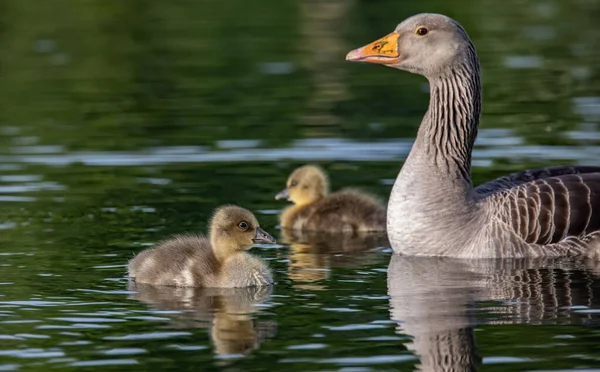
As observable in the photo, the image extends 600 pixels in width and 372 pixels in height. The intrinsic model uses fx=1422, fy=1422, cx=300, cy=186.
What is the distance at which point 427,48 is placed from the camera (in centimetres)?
1403

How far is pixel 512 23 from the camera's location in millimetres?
33312

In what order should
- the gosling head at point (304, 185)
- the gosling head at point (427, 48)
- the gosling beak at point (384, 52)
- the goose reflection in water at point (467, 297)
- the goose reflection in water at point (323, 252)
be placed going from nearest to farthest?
the goose reflection in water at point (467, 297)
the goose reflection in water at point (323, 252)
the gosling head at point (427, 48)
the gosling beak at point (384, 52)
the gosling head at point (304, 185)

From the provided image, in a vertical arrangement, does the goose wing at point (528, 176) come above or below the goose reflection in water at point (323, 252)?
above

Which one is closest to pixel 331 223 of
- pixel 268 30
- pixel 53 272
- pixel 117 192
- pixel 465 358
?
pixel 117 192

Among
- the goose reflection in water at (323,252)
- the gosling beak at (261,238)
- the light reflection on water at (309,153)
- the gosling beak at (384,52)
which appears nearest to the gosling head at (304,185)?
the goose reflection in water at (323,252)

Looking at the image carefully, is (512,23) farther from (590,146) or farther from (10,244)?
(10,244)

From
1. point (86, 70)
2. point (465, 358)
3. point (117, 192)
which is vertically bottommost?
point (465, 358)

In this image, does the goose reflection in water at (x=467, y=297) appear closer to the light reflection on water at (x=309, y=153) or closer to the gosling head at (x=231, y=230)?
the gosling head at (x=231, y=230)

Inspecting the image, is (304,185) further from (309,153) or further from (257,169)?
(309,153)

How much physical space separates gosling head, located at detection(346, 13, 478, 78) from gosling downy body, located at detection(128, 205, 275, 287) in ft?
8.24

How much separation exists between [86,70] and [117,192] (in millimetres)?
11939

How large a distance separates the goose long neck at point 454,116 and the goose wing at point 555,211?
2.58ft

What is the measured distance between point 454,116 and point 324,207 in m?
2.24

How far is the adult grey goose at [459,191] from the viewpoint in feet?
43.7
